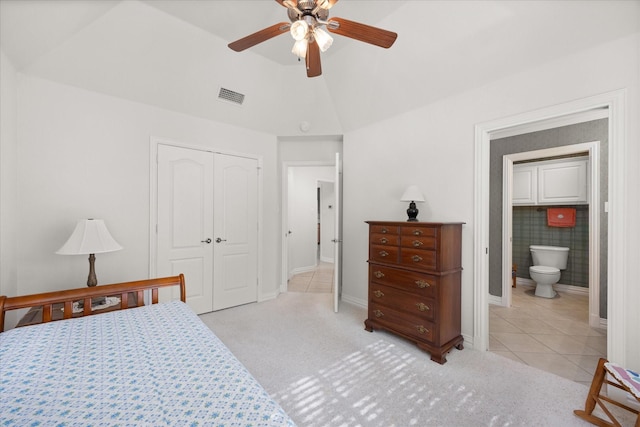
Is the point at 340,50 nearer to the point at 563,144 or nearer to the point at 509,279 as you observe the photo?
the point at 563,144

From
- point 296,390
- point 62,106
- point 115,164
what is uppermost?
point 62,106

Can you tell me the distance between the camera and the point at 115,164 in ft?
9.55

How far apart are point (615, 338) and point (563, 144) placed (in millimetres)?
2638

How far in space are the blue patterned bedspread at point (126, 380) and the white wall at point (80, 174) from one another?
1.41 meters

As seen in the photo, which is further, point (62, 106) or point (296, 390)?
point (62, 106)

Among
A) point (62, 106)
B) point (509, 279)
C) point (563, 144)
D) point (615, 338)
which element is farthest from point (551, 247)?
point (62, 106)

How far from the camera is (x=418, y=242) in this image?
2566 millimetres

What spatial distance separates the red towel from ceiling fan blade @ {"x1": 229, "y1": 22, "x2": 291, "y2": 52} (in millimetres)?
5052

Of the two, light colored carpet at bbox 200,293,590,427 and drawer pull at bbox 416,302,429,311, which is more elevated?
drawer pull at bbox 416,302,429,311

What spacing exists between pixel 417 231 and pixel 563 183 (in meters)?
3.36

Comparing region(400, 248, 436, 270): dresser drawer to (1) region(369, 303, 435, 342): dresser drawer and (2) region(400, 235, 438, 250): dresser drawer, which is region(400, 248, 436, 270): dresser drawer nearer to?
(2) region(400, 235, 438, 250): dresser drawer

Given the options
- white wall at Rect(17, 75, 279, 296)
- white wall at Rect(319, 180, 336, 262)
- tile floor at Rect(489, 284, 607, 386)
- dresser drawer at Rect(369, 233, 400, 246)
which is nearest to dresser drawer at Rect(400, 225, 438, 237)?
dresser drawer at Rect(369, 233, 400, 246)

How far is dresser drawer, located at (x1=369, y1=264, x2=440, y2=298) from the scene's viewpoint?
8.10ft

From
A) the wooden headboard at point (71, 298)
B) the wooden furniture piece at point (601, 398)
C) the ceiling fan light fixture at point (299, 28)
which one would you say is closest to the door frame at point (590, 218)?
the wooden furniture piece at point (601, 398)
